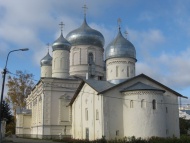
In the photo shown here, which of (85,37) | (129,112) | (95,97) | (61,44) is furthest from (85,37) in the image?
(129,112)

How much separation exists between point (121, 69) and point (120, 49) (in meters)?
1.98

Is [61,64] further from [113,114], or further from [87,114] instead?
[113,114]

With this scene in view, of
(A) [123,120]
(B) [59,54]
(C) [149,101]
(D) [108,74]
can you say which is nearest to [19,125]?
(B) [59,54]

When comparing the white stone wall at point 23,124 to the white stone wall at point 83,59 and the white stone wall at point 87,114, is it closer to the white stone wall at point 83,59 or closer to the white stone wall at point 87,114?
the white stone wall at point 83,59

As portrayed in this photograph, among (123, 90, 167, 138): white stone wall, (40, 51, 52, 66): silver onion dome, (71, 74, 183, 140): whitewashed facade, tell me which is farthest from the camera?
(40, 51, 52, 66): silver onion dome

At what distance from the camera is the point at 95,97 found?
26719mm

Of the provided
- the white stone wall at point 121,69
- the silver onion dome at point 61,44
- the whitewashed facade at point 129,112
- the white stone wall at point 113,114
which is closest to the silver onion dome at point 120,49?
the white stone wall at point 121,69

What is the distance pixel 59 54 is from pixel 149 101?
1321 centimetres

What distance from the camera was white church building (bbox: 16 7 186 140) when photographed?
25094 mm

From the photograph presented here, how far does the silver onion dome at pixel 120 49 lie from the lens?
97.2ft

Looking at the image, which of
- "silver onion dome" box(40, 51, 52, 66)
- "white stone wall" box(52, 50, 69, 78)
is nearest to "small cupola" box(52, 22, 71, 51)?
"white stone wall" box(52, 50, 69, 78)

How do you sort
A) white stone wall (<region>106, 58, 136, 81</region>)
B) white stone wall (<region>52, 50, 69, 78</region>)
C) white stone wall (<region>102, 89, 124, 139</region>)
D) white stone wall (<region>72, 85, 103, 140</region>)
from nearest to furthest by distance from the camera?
1. white stone wall (<region>102, 89, 124, 139</region>)
2. white stone wall (<region>72, 85, 103, 140</region>)
3. white stone wall (<region>106, 58, 136, 81</region>)
4. white stone wall (<region>52, 50, 69, 78</region>)

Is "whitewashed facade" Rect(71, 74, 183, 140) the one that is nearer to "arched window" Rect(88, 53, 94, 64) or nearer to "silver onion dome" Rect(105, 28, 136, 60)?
"silver onion dome" Rect(105, 28, 136, 60)

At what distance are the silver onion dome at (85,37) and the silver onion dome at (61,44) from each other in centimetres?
191
